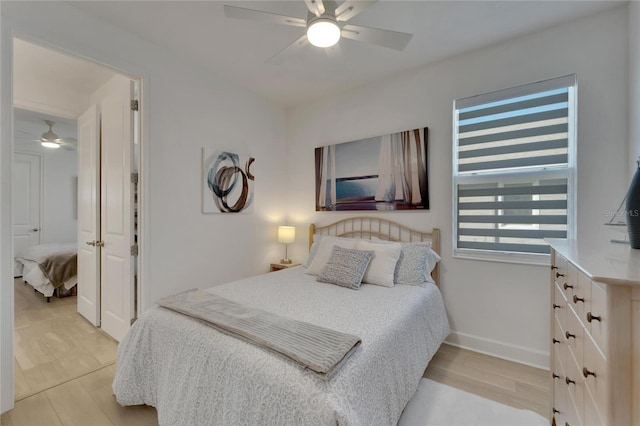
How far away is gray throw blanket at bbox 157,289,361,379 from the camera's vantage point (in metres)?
Result: 1.13

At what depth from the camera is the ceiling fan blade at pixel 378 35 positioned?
1.64 m

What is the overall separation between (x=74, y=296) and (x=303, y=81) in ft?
14.5

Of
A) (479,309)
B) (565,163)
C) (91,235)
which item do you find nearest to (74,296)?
(91,235)

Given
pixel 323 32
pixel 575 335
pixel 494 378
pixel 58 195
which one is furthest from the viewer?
pixel 58 195

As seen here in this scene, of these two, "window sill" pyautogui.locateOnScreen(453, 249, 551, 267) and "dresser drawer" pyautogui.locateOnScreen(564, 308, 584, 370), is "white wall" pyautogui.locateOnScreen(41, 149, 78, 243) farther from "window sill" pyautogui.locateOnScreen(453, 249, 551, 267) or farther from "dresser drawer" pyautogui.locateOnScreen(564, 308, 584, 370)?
"dresser drawer" pyautogui.locateOnScreen(564, 308, 584, 370)

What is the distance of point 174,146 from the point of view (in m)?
2.59

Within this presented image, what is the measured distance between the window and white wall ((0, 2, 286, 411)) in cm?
232

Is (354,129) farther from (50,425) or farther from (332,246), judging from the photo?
(50,425)

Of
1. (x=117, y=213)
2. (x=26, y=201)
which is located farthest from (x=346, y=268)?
(x=26, y=201)

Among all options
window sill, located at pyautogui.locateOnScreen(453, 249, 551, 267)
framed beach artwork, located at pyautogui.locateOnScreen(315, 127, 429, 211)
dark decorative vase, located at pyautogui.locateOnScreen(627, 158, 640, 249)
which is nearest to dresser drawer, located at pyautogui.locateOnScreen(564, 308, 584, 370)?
dark decorative vase, located at pyautogui.locateOnScreen(627, 158, 640, 249)

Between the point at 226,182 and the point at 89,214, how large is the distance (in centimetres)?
158

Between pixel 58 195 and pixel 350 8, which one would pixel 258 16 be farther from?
pixel 58 195

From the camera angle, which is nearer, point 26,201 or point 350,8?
point 350,8

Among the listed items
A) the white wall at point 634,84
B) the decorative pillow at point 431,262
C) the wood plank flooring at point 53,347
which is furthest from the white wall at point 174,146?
the white wall at point 634,84
